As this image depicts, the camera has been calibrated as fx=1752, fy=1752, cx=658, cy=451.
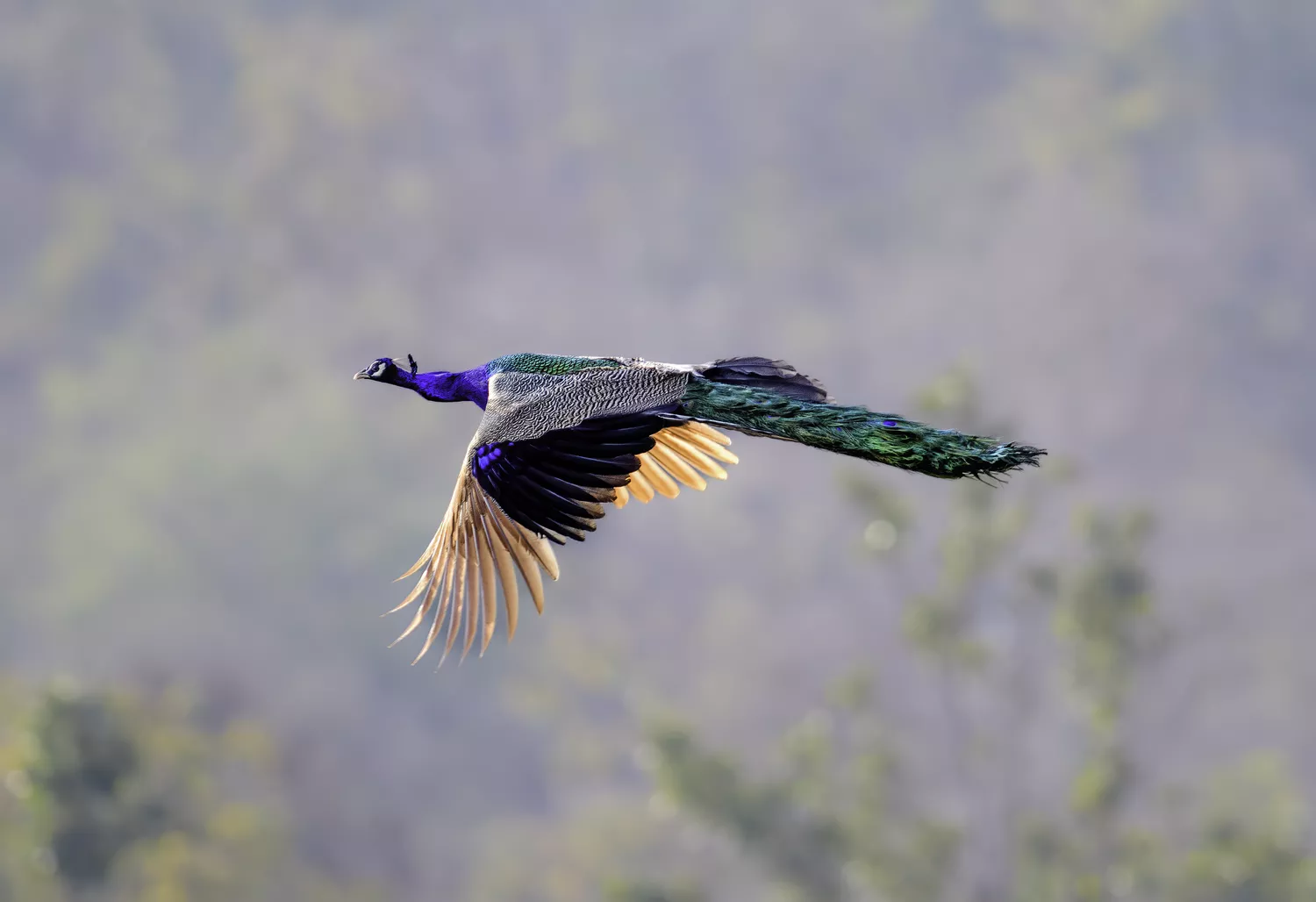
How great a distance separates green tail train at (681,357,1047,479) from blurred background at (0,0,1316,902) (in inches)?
365

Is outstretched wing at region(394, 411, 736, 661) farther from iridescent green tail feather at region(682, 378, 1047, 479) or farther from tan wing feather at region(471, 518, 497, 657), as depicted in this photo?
iridescent green tail feather at region(682, 378, 1047, 479)

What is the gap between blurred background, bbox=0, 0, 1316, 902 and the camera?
51.9 feet

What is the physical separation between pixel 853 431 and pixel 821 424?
8 centimetres

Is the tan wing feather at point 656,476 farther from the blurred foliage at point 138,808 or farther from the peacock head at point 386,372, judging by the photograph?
the blurred foliage at point 138,808

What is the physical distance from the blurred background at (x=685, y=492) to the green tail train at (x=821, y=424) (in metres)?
9.28

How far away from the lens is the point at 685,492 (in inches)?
1210

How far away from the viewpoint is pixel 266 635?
2797cm

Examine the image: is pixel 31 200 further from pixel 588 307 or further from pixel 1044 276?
pixel 1044 276

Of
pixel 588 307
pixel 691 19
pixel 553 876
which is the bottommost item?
pixel 553 876

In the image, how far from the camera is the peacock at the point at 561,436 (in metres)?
3.84

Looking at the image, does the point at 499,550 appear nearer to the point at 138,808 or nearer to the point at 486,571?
the point at 486,571

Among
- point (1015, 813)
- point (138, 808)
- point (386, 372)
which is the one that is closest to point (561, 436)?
point (386, 372)

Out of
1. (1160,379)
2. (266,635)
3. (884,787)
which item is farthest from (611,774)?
(1160,379)

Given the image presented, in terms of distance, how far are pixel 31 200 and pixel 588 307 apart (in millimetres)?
12010
